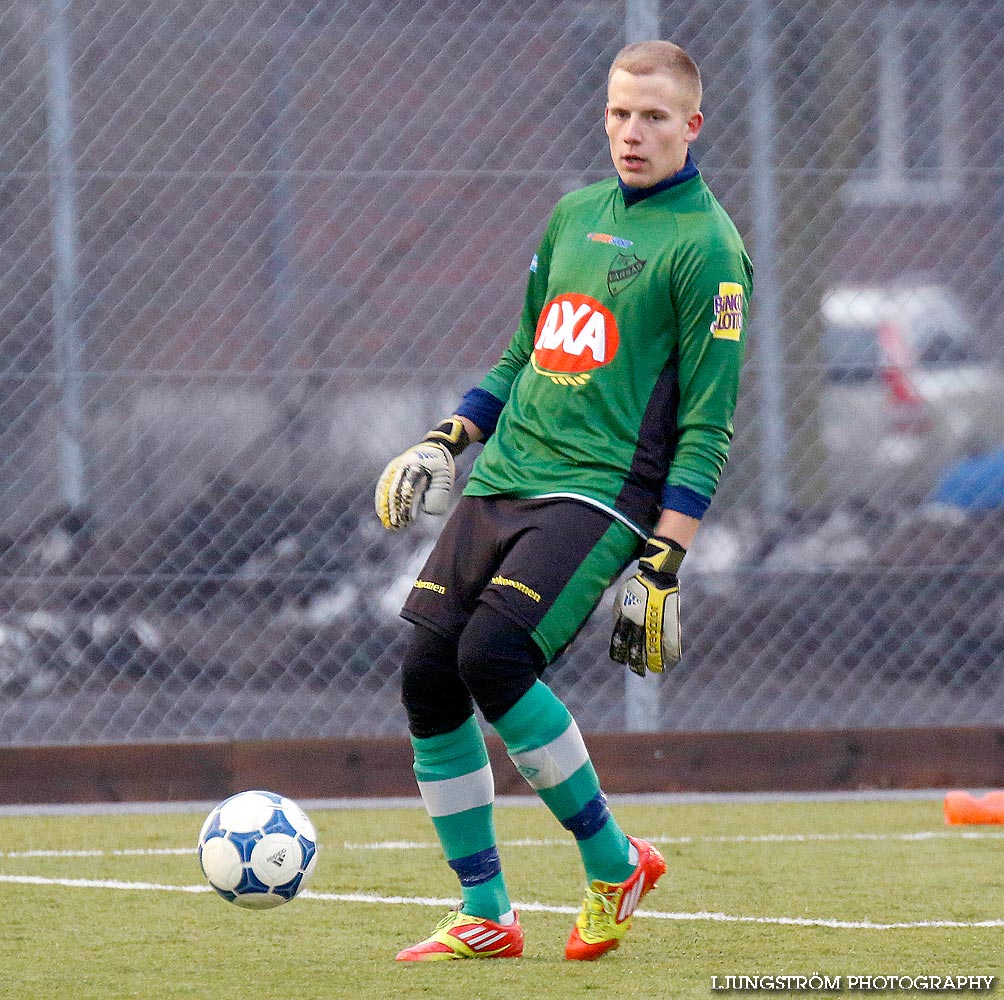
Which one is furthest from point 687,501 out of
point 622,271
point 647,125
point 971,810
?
point 971,810

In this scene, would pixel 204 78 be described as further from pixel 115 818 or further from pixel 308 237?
pixel 115 818

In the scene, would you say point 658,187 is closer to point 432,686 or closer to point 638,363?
point 638,363

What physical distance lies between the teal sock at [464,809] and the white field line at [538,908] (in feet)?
1.92

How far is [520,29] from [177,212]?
1373mm

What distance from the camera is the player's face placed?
393 centimetres

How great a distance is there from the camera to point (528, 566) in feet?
12.6

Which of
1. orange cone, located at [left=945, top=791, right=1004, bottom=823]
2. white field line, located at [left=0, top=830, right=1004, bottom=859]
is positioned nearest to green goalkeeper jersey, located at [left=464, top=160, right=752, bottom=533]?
white field line, located at [left=0, top=830, right=1004, bottom=859]

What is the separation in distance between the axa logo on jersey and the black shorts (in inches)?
11.6

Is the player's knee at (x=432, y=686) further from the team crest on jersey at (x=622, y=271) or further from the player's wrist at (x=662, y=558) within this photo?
the team crest on jersey at (x=622, y=271)

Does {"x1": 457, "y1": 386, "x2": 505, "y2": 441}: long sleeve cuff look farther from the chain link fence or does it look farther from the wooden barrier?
the wooden barrier

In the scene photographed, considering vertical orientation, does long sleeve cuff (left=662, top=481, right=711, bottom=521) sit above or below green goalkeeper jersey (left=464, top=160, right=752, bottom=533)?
below

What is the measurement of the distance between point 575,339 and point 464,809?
1021 mm

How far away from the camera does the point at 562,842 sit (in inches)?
226

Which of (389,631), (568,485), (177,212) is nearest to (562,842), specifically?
(389,631)
